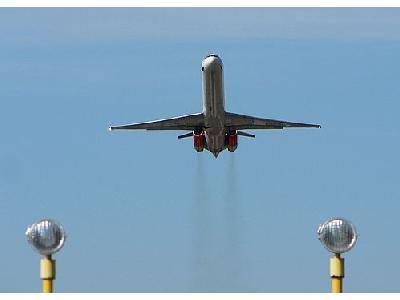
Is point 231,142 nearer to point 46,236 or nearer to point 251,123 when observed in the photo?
point 251,123

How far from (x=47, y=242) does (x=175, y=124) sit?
10568cm

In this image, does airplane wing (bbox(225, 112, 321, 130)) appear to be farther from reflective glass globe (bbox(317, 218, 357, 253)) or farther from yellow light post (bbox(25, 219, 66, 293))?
yellow light post (bbox(25, 219, 66, 293))

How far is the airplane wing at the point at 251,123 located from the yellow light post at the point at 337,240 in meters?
100

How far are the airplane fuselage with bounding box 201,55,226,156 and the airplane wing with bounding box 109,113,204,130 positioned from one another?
1.52m

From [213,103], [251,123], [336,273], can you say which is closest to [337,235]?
[336,273]

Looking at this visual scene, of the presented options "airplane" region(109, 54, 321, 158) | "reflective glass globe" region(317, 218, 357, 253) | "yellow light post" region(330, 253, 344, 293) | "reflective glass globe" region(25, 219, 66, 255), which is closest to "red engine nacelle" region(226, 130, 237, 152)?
"airplane" region(109, 54, 321, 158)

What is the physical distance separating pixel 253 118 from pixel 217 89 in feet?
33.9

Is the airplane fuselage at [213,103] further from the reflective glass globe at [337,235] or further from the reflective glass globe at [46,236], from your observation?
the reflective glass globe at [46,236]

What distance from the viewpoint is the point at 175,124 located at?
156 meters

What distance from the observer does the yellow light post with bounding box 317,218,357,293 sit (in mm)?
51062

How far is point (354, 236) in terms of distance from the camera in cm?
5294
